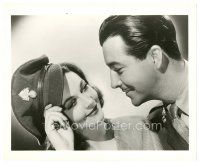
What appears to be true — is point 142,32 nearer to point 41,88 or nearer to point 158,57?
point 158,57

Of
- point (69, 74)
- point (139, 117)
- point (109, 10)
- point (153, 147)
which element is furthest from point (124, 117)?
point (109, 10)

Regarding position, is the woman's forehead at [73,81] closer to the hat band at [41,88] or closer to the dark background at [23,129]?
the hat band at [41,88]

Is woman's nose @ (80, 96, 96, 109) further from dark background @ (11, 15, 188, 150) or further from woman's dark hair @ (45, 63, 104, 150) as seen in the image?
dark background @ (11, 15, 188, 150)

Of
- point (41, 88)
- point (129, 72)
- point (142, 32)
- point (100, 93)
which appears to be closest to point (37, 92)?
point (41, 88)

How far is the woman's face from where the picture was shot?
46.2 inches

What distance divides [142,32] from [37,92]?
0.48 m

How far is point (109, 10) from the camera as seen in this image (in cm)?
118

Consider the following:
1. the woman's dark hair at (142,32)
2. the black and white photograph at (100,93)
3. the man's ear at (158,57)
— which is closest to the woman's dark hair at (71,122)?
the black and white photograph at (100,93)

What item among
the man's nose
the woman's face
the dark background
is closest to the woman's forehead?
the woman's face

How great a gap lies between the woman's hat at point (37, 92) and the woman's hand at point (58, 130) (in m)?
0.02

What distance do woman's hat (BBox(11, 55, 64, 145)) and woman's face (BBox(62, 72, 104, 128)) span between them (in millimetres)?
32

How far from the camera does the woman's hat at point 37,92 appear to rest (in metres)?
1.17
